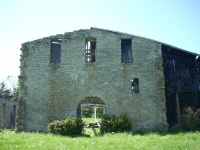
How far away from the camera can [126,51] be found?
17.5m

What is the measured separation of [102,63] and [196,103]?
7.18 metres

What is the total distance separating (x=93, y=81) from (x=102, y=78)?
67 centimetres

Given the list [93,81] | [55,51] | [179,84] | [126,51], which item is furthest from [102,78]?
[179,84]

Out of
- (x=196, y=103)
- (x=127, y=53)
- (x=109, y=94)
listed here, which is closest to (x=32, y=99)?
(x=109, y=94)

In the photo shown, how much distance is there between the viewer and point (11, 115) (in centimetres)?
2520

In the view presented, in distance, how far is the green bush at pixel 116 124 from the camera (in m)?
15.0

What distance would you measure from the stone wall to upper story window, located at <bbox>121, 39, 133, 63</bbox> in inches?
10.8

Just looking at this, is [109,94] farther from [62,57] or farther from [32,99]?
[32,99]

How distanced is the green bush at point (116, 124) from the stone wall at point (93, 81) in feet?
2.99

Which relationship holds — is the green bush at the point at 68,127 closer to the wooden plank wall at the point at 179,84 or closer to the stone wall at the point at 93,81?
the stone wall at the point at 93,81

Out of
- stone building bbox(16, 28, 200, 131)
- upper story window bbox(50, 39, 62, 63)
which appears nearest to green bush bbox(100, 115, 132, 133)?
stone building bbox(16, 28, 200, 131)

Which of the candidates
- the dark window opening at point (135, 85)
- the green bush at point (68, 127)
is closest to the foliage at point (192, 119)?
the dark window opening at point (135, 85)

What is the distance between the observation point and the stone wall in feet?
54.1

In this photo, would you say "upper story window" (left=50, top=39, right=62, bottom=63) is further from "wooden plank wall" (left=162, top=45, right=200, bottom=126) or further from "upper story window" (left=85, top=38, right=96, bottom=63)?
"wooden plank wall" (left=162, top=45, right=200, bottom=126)
